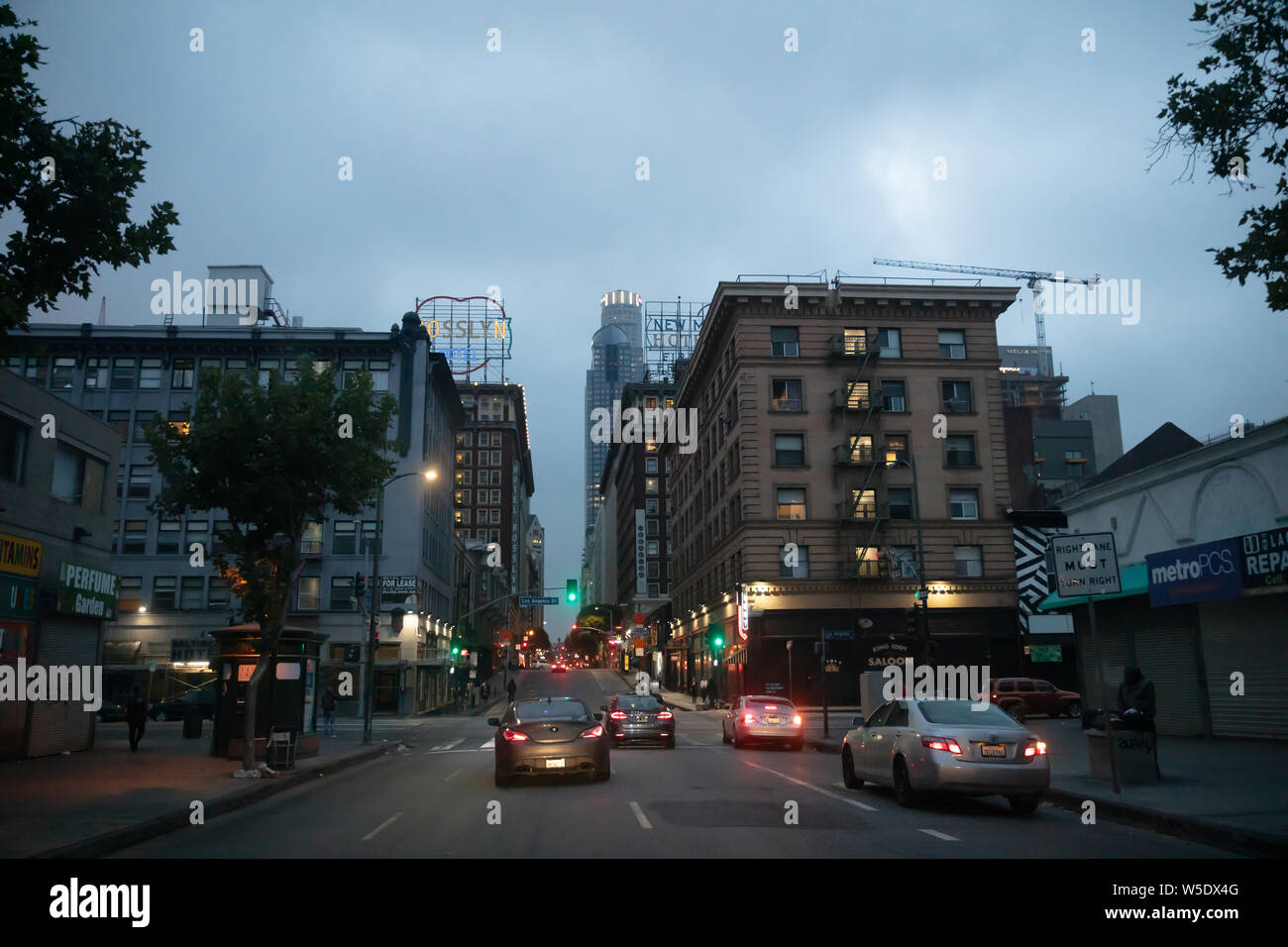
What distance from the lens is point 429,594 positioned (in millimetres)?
62094

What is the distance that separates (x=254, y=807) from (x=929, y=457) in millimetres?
42955

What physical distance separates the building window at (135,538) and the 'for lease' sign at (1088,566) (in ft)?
176

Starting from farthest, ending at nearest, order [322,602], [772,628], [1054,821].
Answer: [322,602] < [772,628] < [1054,821]

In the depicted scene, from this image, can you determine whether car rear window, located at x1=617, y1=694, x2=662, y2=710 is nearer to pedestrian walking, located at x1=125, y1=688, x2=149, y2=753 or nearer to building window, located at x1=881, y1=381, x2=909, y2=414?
pedestrian walking, located at x1=125, y1=688, x2=149, y2=753

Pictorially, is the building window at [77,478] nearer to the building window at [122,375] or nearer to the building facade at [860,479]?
the building facade at [860,479]

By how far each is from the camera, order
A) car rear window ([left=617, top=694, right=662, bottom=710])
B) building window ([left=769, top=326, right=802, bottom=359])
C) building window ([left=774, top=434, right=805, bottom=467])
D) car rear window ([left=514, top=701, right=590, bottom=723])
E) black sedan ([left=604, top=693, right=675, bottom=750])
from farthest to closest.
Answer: building window ([left=769, top=326, right=802, bottom=359])
building window ([left=774, top=434, right=805, bottom=467])
car rear window ([left=617, top=694, right=662, bottom=710])
black sedan ([left=604, top=693, right=675, bottom=750])
car rear window ([left=514, top=701, right=590, bottom=723])

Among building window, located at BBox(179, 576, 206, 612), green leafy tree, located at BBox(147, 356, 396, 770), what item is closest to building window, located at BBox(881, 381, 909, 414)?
green leafy tree, located at BBox(147, 356, 396, 770)

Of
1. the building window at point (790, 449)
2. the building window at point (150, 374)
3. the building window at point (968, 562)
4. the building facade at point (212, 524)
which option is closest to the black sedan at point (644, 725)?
the building window at point (790, 449)

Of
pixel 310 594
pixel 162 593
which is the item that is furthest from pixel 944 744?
pixel 162 593

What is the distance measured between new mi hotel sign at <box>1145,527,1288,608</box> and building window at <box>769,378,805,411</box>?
28.7 metres

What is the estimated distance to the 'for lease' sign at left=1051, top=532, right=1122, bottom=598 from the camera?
1522cm

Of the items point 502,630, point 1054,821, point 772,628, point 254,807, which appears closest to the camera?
point 1054,821
